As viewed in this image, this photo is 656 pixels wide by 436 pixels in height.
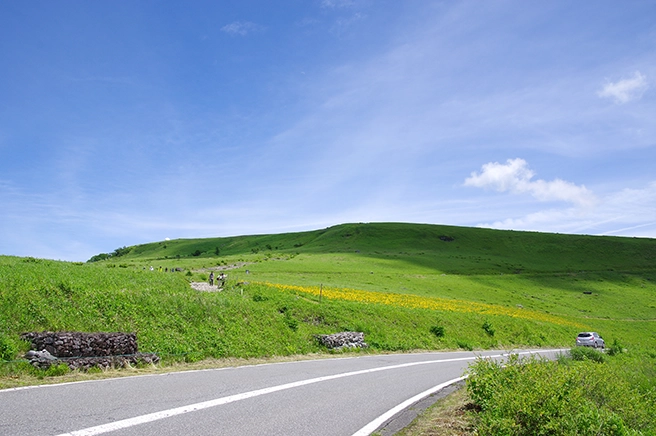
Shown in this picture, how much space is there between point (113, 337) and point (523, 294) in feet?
232

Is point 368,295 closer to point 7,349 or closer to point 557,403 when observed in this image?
point 7,349

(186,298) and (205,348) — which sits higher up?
(186,298)

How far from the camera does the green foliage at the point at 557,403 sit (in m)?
6.29

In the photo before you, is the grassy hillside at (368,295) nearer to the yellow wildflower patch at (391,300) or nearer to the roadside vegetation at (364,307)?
the roadside vegetation at (364,307)

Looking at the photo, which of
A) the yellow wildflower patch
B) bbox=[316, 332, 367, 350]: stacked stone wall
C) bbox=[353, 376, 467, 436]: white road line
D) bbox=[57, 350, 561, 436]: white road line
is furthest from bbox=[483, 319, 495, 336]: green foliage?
bbox=[57, 350, 561, 436]: white road line

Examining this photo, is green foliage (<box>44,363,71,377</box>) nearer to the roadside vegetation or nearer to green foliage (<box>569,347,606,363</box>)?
the roadside vegetation

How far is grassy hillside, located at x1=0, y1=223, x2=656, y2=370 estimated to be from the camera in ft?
54.0

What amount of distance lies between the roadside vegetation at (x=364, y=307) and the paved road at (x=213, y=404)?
2280 millimetres

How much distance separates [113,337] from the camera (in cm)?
1345

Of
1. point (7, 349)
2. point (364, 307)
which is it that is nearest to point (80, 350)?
point (7, 349)

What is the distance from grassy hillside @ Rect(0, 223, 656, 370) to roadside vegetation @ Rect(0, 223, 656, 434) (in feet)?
0.33

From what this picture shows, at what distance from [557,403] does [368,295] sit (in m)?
40.7

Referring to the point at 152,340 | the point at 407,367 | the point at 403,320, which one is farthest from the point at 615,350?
the point at 152,340

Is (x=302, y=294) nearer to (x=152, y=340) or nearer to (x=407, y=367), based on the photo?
(x=407, y=367)
